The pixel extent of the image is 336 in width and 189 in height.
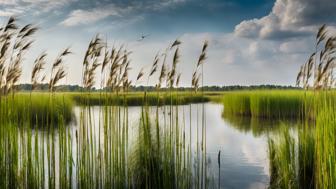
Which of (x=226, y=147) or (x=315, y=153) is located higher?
(x=315, y=153)

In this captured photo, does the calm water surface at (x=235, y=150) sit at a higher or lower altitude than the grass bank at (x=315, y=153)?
lower

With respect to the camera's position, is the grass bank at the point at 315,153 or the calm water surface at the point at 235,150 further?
the calm water surface at the point at 235,150

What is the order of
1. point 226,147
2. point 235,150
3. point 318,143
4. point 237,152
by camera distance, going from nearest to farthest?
point 318,143
point 237,152
point 235,150
point 226,147

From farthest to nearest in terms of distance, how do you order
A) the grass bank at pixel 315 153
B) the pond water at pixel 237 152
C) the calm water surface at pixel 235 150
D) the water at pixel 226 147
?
the pond water at pixel 237 152
the calm water surface at pixel 235 150
the water at pixel 226 147
the grass bank at pixel 315 153


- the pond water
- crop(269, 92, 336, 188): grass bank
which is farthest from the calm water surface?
crop(269, 92, 336, 188): grass bank

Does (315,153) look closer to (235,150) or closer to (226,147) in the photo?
(235,150)

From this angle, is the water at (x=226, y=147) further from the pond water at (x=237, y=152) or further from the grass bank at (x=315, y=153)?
the grass bank at (x=315, y=153)

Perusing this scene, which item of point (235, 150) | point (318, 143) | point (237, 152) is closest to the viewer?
point (318, 143)

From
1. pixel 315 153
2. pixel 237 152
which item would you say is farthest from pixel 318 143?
pixel 237 152

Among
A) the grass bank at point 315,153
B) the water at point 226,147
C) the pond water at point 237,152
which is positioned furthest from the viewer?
the pond water at point 237,152

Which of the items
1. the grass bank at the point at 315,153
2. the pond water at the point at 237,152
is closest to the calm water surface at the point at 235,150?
the pond water at the point at 237,152

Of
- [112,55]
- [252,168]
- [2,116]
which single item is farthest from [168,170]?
[252,168]

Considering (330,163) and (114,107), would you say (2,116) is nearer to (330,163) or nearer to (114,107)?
(114,107)

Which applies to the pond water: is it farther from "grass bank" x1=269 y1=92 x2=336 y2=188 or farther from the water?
"grass bank" x1=269 y1=92 x2=336 y2=188
